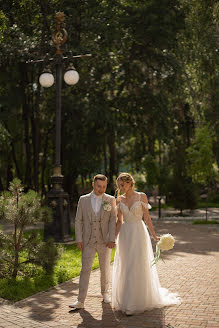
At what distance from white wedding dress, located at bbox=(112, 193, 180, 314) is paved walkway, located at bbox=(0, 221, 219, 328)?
15cm

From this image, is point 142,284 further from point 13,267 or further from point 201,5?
point 201,5

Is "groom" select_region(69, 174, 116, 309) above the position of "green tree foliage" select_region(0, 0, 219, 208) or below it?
below

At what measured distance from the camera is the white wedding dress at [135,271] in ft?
21.6

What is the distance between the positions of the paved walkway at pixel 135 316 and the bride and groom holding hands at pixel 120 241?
0.24 meters

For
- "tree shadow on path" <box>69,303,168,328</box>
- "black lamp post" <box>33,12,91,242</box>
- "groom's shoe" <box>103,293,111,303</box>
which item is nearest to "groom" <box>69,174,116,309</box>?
"groom's shoe" <box>103,293,111,303</box>

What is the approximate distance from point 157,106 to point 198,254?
43.7 ft

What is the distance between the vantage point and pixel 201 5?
23891 millimetres

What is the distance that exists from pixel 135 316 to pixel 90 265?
3.18 ft

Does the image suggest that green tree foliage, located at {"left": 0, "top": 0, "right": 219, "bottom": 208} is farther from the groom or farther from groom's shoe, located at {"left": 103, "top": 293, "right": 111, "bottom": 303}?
groom's shoe, located at {"left": 103, "top": 293, "right": 111, "bottom": 303}

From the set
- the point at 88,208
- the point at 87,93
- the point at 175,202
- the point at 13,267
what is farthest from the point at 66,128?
the point at 88,208

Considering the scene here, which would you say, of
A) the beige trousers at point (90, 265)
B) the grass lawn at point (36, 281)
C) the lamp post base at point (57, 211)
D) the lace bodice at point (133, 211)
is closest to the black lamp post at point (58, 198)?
the lamp post base at point (57, 211)

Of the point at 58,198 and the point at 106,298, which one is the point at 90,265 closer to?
the point at 106,298

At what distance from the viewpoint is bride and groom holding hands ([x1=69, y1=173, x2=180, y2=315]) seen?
6.70m

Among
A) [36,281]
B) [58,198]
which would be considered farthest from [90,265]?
[58,198]
